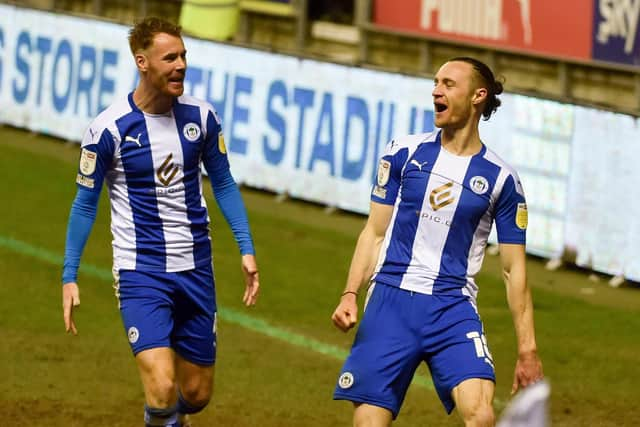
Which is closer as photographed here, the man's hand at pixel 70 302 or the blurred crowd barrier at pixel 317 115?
the man's hand at pixel 70 302

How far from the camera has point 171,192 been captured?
8.02m

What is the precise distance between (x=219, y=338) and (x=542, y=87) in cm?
762

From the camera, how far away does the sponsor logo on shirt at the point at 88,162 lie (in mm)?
7898

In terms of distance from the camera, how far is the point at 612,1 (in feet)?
55.0

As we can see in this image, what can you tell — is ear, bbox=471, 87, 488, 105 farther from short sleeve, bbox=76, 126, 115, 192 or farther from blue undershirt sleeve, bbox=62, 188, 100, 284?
blue undershirt sleeve, bbox=62, 188, 100, 284

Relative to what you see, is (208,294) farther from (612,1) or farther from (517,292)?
(612,1)

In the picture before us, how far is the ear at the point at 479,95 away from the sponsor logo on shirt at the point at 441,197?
1.32 ft

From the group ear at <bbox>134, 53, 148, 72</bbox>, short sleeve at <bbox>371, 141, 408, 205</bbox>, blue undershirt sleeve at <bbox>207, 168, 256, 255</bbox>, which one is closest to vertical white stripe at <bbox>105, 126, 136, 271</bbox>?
ear at <bbox>134, 53, 148, 72</bbox>

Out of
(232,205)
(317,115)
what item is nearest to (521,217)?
(232,205)

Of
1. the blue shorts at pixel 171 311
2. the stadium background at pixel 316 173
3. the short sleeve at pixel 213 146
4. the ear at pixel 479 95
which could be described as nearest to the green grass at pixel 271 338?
the stadium background at pixel 316 173

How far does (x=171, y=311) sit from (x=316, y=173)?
338 inches

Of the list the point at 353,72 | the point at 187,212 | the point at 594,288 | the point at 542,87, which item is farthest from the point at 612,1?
the point at 187,212

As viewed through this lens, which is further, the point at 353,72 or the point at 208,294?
the point at 353,72

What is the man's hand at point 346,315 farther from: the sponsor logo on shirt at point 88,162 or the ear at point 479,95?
the sponsor logo on shirt at point 88,162
